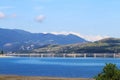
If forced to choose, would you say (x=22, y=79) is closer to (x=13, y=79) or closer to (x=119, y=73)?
(x=13, y=79)

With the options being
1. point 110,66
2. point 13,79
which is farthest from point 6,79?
point 110,66

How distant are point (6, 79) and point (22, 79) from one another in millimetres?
3760

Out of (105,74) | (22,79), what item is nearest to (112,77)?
(105,74)

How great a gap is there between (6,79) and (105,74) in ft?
192

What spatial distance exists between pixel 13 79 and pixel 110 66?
193ft

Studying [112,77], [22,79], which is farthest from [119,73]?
[22,79]

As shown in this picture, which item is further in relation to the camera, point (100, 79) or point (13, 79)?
point (13, 79)

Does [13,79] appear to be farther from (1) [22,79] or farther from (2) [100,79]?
(2) [100,79]

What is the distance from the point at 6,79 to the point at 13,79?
1.80 metres

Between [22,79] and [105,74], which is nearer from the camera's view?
[105,74]

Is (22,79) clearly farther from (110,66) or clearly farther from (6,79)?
(110,66)

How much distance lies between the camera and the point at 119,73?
45.1 metres

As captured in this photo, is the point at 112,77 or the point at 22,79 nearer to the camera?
the point at 112,77

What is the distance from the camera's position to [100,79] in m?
44.7
